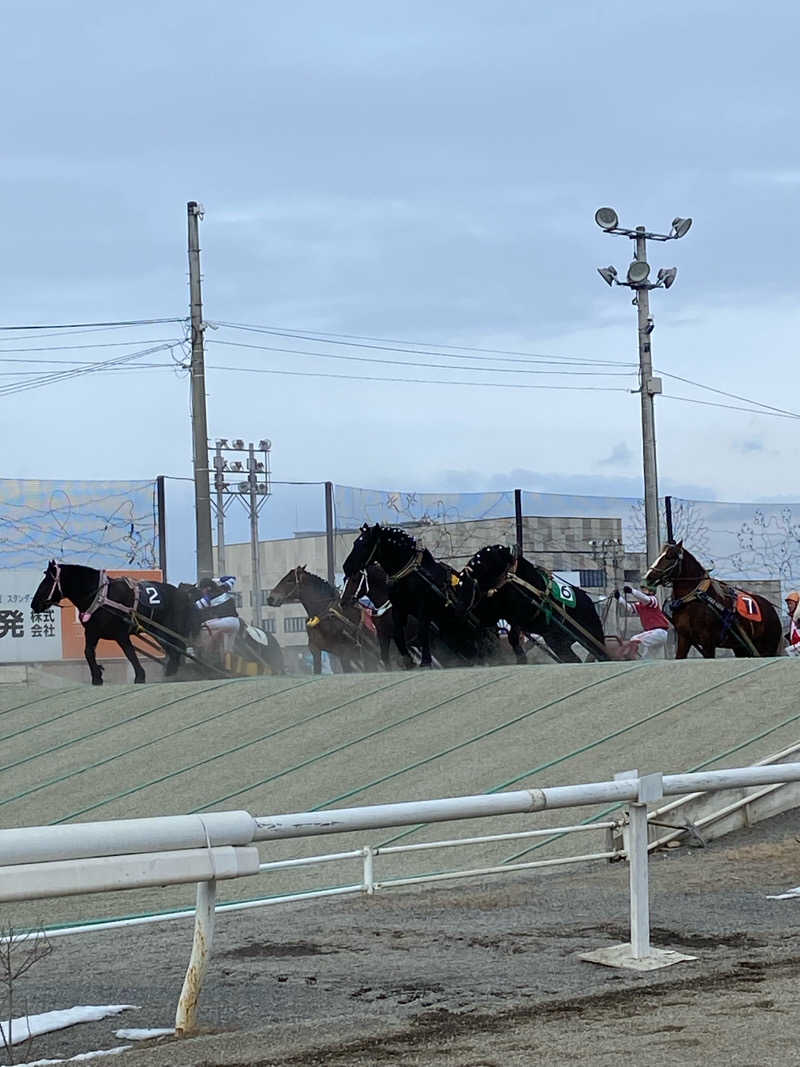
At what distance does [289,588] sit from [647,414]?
8.51 meters

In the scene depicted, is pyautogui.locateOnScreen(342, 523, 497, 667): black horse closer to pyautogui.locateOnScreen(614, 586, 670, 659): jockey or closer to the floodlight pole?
pyautogui.locateOnScreen(614, 586, 670, 659): jockey

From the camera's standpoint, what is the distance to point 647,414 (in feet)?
101

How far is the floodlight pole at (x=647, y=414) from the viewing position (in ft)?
98.5

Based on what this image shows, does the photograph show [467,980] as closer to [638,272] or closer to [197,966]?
[197,966]

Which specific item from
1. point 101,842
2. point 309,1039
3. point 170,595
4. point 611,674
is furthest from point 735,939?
point 170,595

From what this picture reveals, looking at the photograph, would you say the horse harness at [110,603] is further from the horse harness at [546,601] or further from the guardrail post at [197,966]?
the guardrail post at [197,966]

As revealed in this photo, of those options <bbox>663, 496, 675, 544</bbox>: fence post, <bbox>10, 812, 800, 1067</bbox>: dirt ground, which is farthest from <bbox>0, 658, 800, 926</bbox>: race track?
<bbox>663, 496, 675, 544</bbox>: fence post

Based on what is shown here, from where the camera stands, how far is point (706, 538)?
103 feet

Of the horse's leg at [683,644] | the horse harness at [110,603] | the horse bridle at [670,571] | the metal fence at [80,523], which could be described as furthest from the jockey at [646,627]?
the metal fence at [80,523]

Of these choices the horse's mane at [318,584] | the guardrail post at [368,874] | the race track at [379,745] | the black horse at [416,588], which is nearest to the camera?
the guardrail post at [368,874]

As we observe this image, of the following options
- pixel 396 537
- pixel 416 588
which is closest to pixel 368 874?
pixel 416 588

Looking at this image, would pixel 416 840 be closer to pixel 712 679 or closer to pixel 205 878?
pixel 712 679

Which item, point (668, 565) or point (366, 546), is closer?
point (668, 565)

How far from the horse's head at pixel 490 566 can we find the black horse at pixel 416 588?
1.49ft
